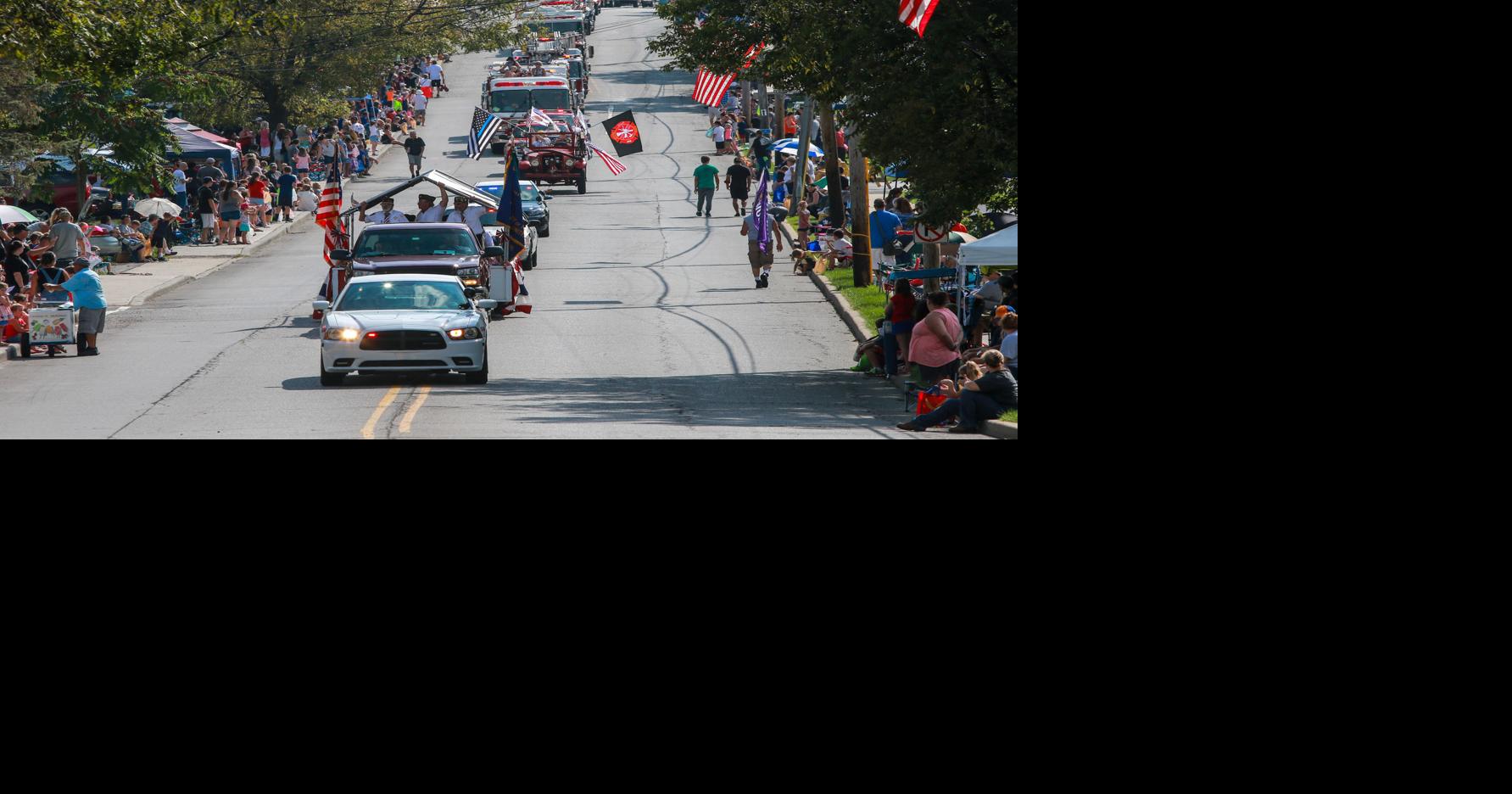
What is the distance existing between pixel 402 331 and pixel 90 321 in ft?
17.5

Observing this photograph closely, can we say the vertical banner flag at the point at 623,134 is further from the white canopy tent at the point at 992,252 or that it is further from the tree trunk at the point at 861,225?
the white canopy tent at the point at 992,252

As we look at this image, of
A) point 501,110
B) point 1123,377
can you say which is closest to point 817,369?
point 1123,377

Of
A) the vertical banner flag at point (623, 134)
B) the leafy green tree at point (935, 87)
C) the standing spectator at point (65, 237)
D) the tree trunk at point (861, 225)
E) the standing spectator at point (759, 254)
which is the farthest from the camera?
the vertical banner flag at point (623, 134)

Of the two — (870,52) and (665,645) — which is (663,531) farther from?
(870,52)

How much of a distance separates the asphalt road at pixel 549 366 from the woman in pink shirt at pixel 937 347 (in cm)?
64

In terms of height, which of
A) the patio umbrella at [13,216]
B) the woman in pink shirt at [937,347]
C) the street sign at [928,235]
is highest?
the patio umbrella at [13,216]

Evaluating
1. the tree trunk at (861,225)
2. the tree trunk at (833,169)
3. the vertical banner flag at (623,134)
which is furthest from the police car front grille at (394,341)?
the vertical banner flag at (623,134)

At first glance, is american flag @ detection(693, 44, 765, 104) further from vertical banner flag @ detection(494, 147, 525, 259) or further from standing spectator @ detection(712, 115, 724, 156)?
standing spectator @ detection(712, 115, 724, 156)

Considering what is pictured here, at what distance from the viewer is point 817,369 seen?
76.0 feet

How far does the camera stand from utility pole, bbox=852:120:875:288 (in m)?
29.1

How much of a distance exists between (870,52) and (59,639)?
13.8 m

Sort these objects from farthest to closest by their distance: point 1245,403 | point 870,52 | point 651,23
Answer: point 651,23
point 870,52
point 1245,403

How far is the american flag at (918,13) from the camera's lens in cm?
1622

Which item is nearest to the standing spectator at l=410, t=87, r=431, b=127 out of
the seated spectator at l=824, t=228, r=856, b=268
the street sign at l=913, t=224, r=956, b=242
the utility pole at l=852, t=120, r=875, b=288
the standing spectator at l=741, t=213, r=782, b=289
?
the seated spectator at l=824, t=228, r=856, b=268
